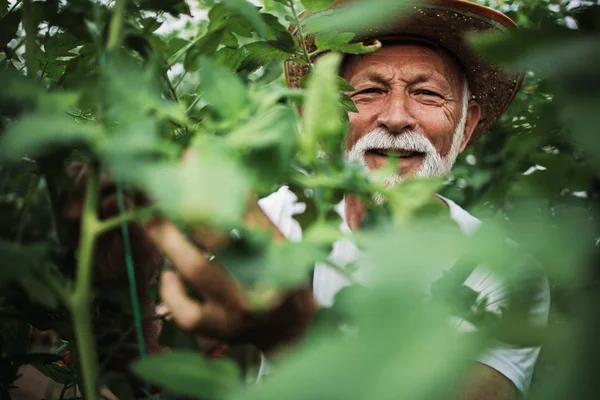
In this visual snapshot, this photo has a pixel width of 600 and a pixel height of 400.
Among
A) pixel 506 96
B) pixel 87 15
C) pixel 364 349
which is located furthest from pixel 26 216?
pixel 506 96

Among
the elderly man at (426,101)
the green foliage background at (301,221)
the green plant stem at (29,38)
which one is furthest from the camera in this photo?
the elderly man at (426,101)

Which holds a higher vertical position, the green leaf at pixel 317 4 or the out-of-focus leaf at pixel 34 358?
the green leaf at pixel 317 4

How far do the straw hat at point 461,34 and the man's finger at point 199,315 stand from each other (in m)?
1.13

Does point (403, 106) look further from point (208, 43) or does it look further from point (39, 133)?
point (39, 133)

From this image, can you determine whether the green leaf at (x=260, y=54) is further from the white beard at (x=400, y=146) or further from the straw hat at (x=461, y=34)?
the white beard at (x=400, y=146)

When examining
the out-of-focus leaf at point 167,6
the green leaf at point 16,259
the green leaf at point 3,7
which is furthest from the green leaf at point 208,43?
the green leaf at point 16,259

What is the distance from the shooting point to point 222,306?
1.43 feet

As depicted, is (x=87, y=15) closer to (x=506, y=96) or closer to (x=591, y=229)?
(x=591, y=229)

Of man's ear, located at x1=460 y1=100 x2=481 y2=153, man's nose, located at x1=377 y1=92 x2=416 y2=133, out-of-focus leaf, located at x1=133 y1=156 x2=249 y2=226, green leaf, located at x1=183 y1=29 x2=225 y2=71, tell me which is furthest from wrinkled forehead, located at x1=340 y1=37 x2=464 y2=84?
out-of-focus leaf, located at x1=133 y1=156 x2=249 y2=226

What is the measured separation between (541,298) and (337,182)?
0.17 metres

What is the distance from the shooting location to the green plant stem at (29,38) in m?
0.63

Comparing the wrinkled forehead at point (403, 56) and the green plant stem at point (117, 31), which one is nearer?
the green plant stem at point (117, 31)

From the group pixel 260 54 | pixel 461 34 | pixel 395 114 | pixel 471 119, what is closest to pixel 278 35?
pixel 260 54

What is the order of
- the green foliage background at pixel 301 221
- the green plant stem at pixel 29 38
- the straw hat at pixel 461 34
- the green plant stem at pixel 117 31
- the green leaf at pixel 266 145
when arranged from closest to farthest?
the green foliage background at pixel 301 221 < the green leaf at pixel 266 145 < the green plant stem at pixel 117 31 < the green plant stem at pixel 29 38 < the straw hat at pixel 461 34
